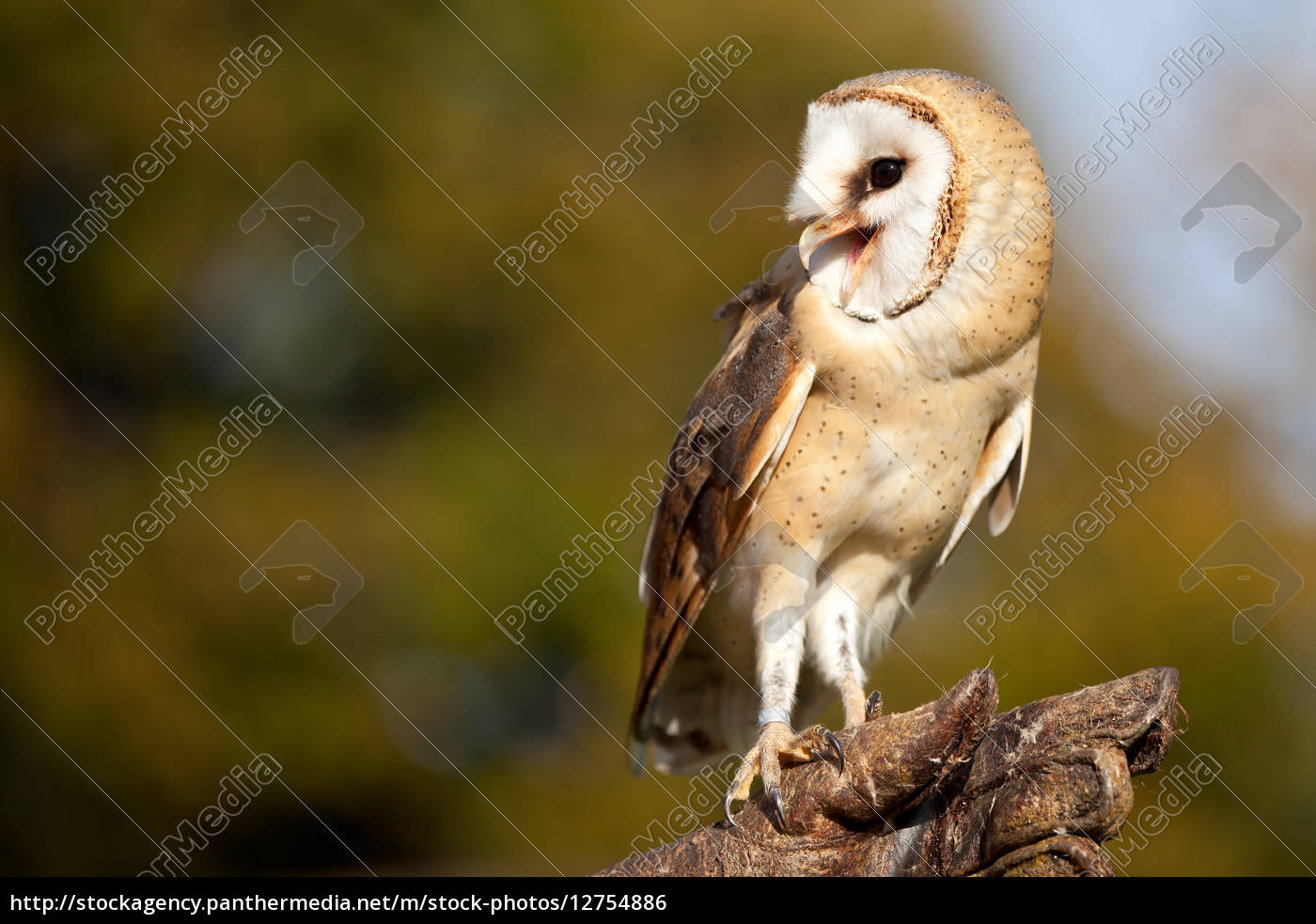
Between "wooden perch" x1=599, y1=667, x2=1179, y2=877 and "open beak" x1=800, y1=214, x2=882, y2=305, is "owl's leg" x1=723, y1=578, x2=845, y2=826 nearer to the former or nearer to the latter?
"wooden perch" x1=599, y1=667, x2=1179, y2=877

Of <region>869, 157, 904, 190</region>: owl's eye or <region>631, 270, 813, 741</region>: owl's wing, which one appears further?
<region>631, 270, 813, 741</region>: owl's wing

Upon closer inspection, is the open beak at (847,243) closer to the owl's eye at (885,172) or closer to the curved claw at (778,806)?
the owl's eye at (885,172)

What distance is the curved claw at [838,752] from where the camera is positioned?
144 centimetres

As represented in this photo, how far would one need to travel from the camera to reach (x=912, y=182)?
161cm

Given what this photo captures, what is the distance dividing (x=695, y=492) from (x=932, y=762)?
0.81 meters

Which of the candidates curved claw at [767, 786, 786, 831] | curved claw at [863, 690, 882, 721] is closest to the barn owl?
curved claw at [767, 786, 786, 831]

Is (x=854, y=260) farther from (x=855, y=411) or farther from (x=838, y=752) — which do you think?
(x=838, y=752)

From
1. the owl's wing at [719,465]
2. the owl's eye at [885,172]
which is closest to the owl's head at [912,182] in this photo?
the owl's eye at [885,172]

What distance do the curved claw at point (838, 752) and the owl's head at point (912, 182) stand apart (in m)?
0.73

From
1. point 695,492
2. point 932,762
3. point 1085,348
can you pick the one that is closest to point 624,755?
point 695,492

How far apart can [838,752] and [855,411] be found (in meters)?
0.63

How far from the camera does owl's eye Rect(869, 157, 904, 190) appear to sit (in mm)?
1635

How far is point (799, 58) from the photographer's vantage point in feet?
13.1

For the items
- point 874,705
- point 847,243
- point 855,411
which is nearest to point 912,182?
point 847,243
